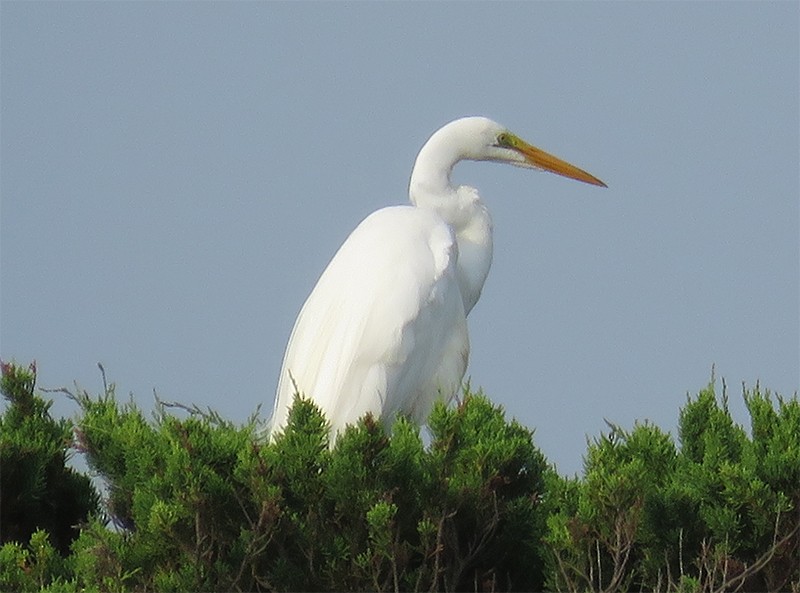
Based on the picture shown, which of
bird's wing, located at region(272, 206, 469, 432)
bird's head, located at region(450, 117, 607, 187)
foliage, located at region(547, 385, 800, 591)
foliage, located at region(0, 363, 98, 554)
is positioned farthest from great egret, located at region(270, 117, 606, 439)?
foliage, located at region(547, 385, 800, 591)

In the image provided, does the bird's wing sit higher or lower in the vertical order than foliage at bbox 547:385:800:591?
higher

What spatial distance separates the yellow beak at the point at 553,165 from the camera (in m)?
8.02

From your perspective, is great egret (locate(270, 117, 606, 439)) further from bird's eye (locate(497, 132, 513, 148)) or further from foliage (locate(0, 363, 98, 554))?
foliage (locate(0, 363, 98, 554))

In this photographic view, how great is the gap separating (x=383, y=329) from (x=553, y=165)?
7.24 feet

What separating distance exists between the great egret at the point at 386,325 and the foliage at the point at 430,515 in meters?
1.06

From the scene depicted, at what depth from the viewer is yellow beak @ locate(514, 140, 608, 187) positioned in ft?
26.3

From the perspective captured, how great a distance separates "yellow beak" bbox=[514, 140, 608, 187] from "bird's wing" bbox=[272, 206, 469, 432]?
1.31 metres

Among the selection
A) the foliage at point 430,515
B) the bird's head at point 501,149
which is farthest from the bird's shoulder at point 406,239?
the foliage at point 430,515

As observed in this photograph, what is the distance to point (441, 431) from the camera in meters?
5.12

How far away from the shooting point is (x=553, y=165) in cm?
816

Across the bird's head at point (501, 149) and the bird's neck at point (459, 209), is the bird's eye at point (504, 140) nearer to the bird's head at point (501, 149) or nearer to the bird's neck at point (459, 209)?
the bird's head at point (501, 149)

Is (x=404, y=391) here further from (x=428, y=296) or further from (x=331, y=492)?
(x=331, y=492)

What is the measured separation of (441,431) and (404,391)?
4.61 ft

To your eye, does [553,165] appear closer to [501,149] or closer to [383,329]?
[501,149]
